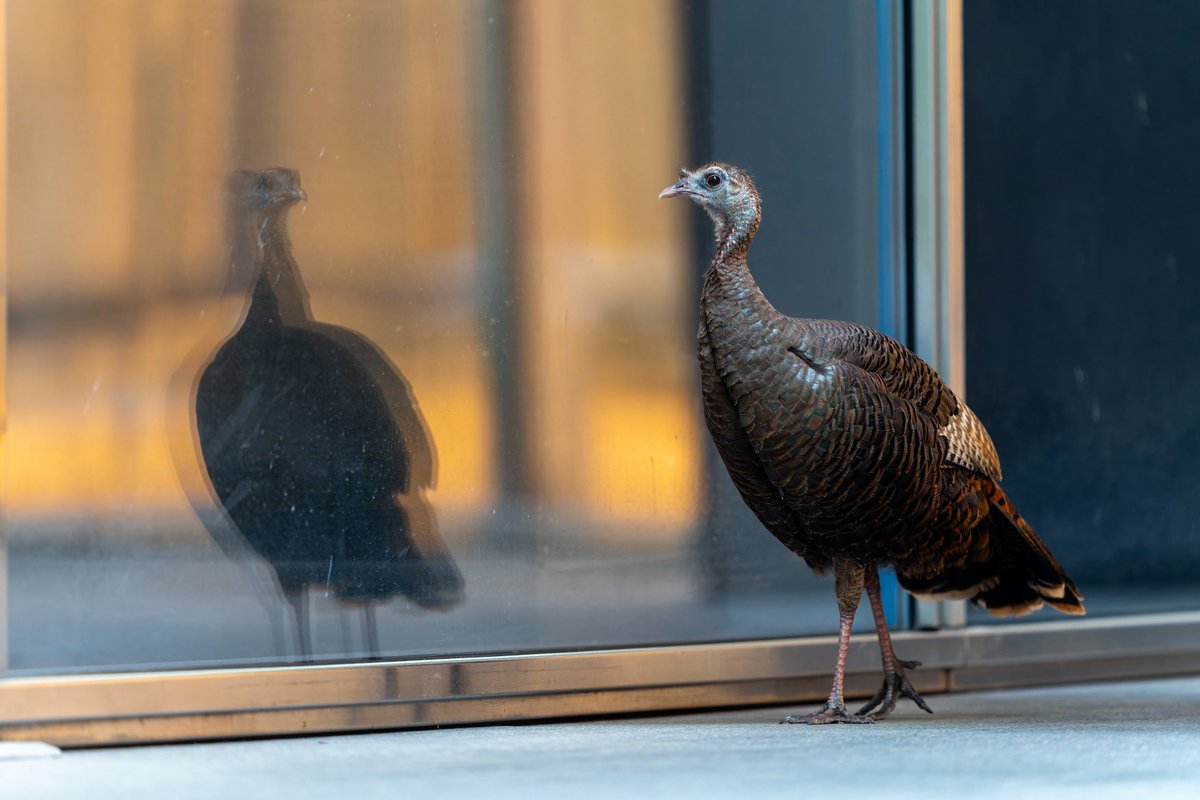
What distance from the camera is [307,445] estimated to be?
12.6 feet

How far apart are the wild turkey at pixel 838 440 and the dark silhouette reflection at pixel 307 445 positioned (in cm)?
87

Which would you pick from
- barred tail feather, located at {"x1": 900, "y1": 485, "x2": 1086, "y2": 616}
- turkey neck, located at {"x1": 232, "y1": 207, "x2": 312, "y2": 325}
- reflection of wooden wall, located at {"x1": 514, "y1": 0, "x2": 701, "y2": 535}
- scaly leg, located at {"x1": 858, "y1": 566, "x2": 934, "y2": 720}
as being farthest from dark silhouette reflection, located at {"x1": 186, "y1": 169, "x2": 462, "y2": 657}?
barred tail feather, located at {"x1": 900, "y1": 485, "x2": 1086, "y2": 616}

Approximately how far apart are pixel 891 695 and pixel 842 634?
0.32 metres

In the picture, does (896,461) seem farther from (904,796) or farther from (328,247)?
(328,247)

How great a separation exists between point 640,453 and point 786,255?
76 cm

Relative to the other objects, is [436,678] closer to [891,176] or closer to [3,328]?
[3,328]

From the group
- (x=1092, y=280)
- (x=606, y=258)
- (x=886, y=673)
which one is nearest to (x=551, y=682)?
(x=886, y=673)

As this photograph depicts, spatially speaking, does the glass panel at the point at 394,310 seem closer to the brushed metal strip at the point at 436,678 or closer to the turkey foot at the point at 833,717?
the brushed metal strip at the point at 436,678

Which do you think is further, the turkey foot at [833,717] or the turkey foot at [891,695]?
the turkey foot at [891,695]

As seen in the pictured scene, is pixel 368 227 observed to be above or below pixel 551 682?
above

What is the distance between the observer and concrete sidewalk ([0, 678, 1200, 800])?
2.80m

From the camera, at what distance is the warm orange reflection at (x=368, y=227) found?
3.56m

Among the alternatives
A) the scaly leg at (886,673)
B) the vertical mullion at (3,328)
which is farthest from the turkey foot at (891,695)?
the vertical mullion at (3,328)

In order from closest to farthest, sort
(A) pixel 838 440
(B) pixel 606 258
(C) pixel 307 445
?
(A) pixel 838 440 → (C) pixel 307 445 → (B) pixel 606 258
